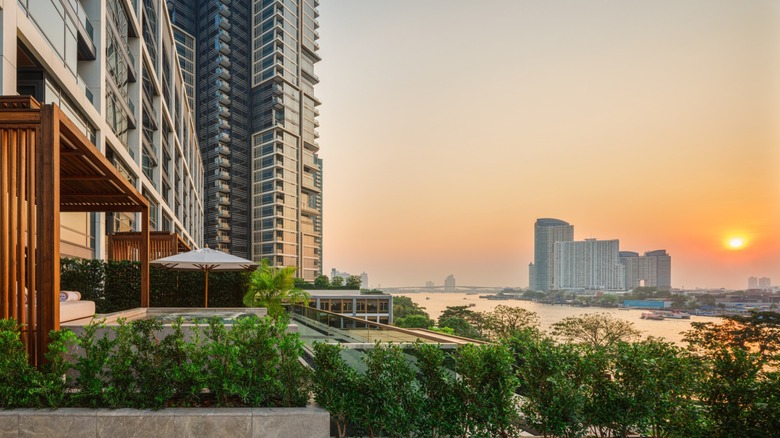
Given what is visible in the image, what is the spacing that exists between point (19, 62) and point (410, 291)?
303ft

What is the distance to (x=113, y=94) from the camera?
65.7ft

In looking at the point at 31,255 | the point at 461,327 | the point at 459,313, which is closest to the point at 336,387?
the point at 31,255

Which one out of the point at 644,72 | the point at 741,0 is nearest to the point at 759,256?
the point at 644,72

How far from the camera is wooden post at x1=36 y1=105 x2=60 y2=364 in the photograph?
15.6ft

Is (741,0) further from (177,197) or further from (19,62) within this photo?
(177,197)

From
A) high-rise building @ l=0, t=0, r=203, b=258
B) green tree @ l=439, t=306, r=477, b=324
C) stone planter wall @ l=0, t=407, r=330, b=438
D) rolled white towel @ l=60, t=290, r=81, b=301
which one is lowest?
green tree @ l=439, t=306, r=477, b=324

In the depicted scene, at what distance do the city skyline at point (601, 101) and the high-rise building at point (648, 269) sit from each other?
23209 millimetres

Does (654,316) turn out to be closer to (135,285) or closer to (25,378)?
(135,285)

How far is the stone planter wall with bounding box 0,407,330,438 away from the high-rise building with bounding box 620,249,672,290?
283 feet

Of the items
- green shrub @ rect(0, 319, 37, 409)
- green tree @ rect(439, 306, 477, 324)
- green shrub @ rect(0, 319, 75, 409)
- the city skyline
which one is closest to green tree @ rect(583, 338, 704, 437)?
green shrub @ rect(0, 319, 75, 409)

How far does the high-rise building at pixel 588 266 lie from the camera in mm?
91812

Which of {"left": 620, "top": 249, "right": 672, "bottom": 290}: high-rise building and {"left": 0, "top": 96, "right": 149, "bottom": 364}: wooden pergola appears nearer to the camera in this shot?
{"left": 0, "top": 96, "right": 149, "bottom": 364}: wooden pergola

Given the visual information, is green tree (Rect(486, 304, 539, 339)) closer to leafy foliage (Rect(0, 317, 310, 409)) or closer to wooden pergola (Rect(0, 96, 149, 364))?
leafy foliage (Rect(0, 317, 310, 409))

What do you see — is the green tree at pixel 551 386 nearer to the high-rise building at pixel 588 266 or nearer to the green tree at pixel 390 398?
the green tree at pixel 390 398
